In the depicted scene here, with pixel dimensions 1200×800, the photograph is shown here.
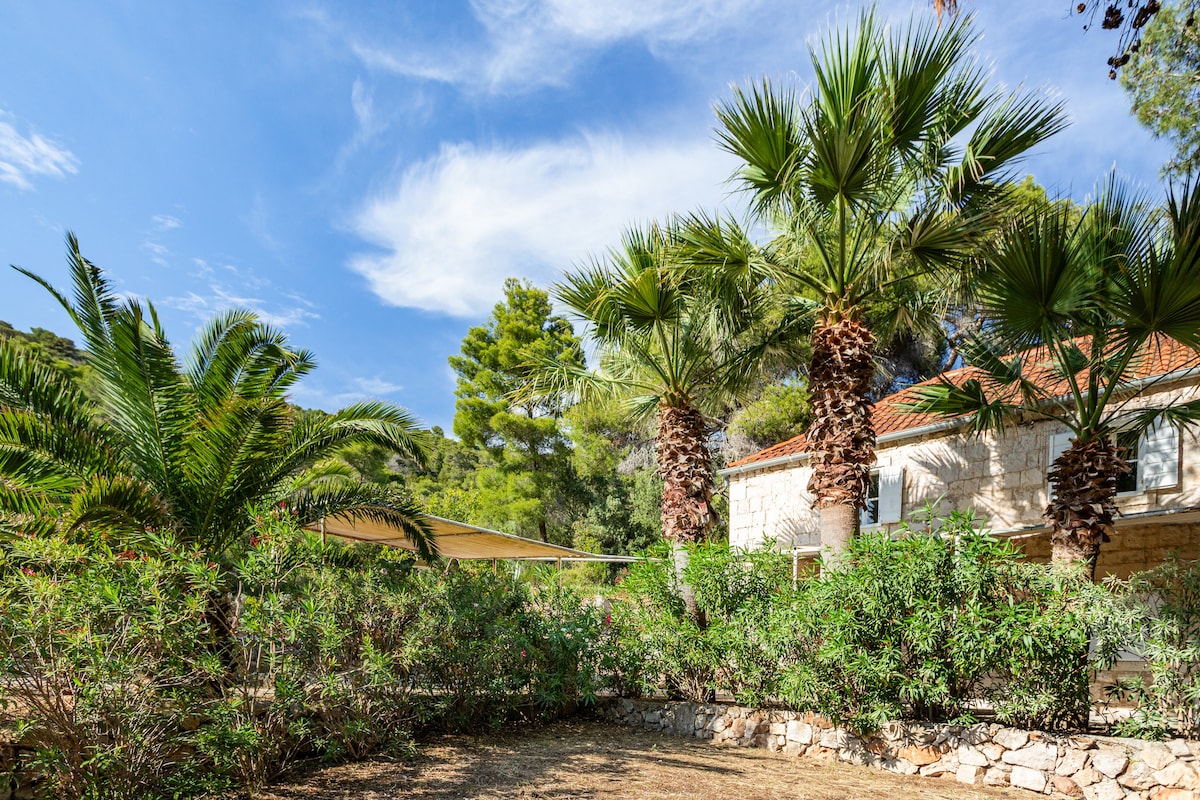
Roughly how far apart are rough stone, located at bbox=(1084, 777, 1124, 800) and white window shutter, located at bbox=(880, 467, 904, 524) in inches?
305

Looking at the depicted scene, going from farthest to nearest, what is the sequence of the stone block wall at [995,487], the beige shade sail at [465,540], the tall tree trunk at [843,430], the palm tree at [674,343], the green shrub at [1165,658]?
the beige shade sail at [465,540] < the stone block wall at [995,487] < the palm tree at [674,343] < the tall tree trunk at [843,430] < the green shrub at [1165,658]

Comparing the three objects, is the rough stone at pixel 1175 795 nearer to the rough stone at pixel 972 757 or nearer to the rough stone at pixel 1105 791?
the rough stone at pixel 1105 791

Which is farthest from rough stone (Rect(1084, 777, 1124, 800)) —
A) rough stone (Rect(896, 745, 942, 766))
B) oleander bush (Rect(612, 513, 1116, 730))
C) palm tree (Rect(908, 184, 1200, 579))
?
palm tree (Rect(908, 184, 1200, 579))

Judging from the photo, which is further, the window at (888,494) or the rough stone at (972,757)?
the window at (888,494)

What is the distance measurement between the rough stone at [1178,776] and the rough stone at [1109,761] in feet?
0.77

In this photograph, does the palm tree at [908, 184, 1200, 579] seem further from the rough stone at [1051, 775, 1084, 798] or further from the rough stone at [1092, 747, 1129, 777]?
the rough stone at [1051, 775, 1084, 798]

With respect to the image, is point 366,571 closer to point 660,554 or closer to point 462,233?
point 660,554

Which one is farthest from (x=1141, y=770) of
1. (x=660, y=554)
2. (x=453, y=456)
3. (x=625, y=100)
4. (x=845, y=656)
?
(x=453, y=456)

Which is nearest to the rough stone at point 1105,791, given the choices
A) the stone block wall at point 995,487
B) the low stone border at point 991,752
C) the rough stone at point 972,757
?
the low stone border at point 991,752

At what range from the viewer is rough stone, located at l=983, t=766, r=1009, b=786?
6852 mm

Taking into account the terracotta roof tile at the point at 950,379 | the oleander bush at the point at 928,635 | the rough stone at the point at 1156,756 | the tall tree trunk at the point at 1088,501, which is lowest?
the rough stone at the point at 1156,756

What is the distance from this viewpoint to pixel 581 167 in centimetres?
1260

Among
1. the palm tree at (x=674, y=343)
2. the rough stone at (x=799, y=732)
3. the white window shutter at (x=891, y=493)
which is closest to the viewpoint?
the rough stone at (x=799, y=732)

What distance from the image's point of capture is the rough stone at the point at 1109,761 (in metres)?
6.25
